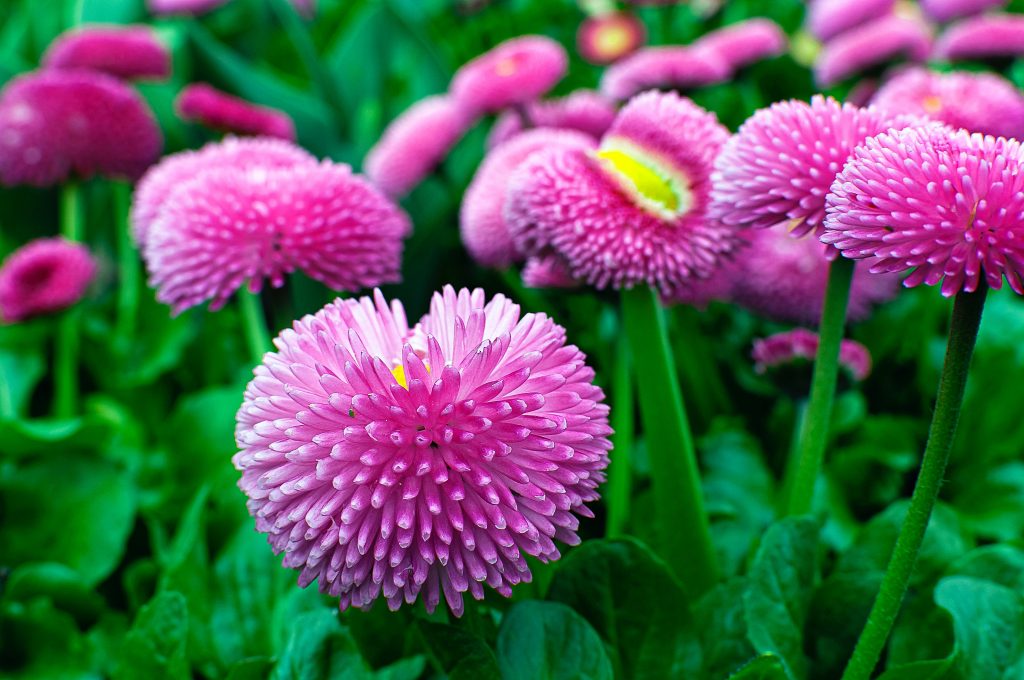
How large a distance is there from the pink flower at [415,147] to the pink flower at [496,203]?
26 centimetres

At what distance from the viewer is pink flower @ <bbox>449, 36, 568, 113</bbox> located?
43.8 inches

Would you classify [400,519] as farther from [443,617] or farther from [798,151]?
[798,151]

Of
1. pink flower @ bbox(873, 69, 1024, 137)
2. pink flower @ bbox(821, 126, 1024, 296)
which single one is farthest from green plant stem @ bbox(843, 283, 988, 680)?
pink flower @ bbox(873, 69, 1024, 137)

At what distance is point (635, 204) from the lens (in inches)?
25.0

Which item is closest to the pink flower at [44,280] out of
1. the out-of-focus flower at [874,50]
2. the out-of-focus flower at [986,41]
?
the out-of-focus flower at [874,50]

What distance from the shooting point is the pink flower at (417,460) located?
1.39 feet

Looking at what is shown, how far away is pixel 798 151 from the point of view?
52 centimetres

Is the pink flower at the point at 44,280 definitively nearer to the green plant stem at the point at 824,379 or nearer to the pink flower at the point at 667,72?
the pink flower at the point at 667,72

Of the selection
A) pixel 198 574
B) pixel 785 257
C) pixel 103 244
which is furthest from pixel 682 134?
pixel 103 244

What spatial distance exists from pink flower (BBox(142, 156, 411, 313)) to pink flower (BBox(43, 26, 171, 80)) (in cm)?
75

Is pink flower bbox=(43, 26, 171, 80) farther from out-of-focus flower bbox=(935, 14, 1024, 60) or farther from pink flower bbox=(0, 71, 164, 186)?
out-of-focus flower bbox=(935, 14, 1024, 60)

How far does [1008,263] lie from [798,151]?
153 mm

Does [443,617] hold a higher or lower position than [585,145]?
lower

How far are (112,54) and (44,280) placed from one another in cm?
43
